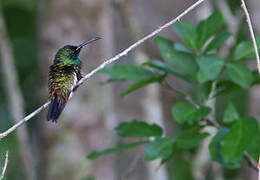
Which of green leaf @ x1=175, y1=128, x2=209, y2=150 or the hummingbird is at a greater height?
the hummingbird

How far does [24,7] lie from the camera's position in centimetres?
714

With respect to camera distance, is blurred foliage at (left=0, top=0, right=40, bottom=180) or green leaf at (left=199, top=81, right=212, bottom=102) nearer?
green leaf at (left=199, top=81, right=212, bottom=102)

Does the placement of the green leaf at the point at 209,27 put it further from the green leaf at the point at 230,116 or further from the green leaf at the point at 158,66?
the green leaf at the point at 230,116

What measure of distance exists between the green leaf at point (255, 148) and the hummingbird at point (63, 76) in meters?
1.09

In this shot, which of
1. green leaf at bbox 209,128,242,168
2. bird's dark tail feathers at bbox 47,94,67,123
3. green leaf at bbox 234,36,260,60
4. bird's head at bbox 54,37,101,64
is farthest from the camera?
bird's head at bbox 54,37,101,64

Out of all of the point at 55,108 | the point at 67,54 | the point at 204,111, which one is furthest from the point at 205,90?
the point at 67,54

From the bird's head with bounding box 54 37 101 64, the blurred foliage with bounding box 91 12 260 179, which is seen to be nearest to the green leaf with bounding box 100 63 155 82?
the blurred foliage with bounding box 91 12 260 179

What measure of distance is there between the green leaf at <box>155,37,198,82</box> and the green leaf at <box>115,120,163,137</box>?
1.01 feet

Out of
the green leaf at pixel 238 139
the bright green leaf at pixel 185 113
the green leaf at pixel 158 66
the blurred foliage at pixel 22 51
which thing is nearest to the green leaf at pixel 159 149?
the bright green leaf at pixel 185 113

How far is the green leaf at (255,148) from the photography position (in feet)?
8.81

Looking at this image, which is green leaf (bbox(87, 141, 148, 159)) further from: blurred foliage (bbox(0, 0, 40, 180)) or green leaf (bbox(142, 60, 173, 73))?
blurred foliage (bbox(0, 0, 40, 180))

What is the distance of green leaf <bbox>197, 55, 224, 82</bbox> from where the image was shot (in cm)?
274

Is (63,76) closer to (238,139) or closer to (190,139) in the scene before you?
(190,139)

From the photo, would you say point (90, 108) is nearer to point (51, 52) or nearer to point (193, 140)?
point (51, 52)
